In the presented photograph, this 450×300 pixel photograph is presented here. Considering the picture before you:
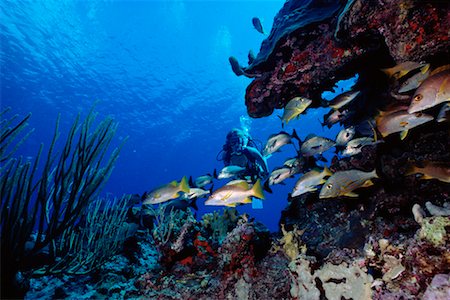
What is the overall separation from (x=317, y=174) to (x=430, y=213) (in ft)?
4.74

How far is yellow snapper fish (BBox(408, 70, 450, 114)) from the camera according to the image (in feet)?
8.59

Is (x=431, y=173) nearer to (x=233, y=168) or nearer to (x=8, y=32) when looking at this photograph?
(x=233, y=168)

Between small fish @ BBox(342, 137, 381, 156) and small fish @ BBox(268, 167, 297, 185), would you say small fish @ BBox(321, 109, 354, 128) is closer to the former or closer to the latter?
small fish @ BBox(342, 137, 381, 156)

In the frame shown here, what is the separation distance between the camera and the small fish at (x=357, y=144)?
4240 mm

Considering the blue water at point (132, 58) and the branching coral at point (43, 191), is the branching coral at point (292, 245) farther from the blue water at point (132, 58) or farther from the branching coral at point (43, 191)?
the blue water at point (132, 58)

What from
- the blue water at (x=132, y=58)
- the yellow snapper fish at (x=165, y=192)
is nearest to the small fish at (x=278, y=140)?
the yellow snapper fish at (x=165, y=192)

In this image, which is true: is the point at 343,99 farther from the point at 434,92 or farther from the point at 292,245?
the point at 292,245

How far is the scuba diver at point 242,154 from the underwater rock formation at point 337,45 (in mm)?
2491

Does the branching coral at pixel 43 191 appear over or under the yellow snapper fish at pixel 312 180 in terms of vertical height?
over

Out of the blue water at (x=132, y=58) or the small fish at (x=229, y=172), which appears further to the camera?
the blue water at (x=132, y=58)

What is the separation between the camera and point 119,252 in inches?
217

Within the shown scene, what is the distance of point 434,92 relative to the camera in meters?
2.67

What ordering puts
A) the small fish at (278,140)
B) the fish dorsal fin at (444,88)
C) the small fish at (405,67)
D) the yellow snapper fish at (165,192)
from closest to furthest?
the fish dorsal fin at (444,88)
the small fish at (405,67)
the yellow snapper fish at (165,192)
the small fish at (278,140)

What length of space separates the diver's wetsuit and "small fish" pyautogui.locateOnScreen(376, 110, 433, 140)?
4607 millimetres
